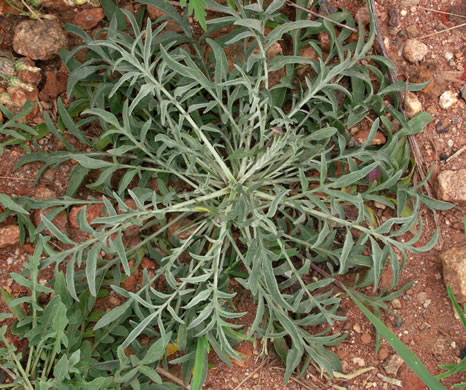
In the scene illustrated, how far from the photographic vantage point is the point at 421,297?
221cm

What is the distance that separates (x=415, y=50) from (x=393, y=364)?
1.30m

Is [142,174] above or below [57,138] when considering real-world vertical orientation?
below

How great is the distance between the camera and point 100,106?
2086mm

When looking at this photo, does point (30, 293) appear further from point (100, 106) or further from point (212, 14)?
point (212, 14)

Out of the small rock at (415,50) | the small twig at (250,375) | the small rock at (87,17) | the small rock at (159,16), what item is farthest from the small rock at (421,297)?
the small rock at (87,17)

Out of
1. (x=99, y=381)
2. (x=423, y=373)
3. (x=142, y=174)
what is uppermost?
(x=142, y=174)

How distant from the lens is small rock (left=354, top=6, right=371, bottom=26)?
2264mm

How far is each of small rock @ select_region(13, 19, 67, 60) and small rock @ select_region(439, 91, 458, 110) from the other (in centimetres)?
159

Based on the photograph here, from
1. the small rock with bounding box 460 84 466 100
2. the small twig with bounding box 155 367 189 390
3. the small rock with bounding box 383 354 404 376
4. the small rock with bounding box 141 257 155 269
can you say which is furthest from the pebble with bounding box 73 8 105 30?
the small rock with bounding box 383 354 404 376

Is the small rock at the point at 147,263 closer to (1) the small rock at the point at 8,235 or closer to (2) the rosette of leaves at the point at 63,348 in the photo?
(2) the rosette of leaves at the point at 63,348

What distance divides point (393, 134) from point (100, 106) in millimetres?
1187

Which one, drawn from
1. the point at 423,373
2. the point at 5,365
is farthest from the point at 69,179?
the point at 423,373

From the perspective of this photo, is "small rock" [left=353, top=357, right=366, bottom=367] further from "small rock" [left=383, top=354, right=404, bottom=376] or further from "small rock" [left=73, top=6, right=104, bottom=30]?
"small rock" [left=73, top=6, right=104, bottom=30]

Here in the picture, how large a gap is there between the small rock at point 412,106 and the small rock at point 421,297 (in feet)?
2.40
